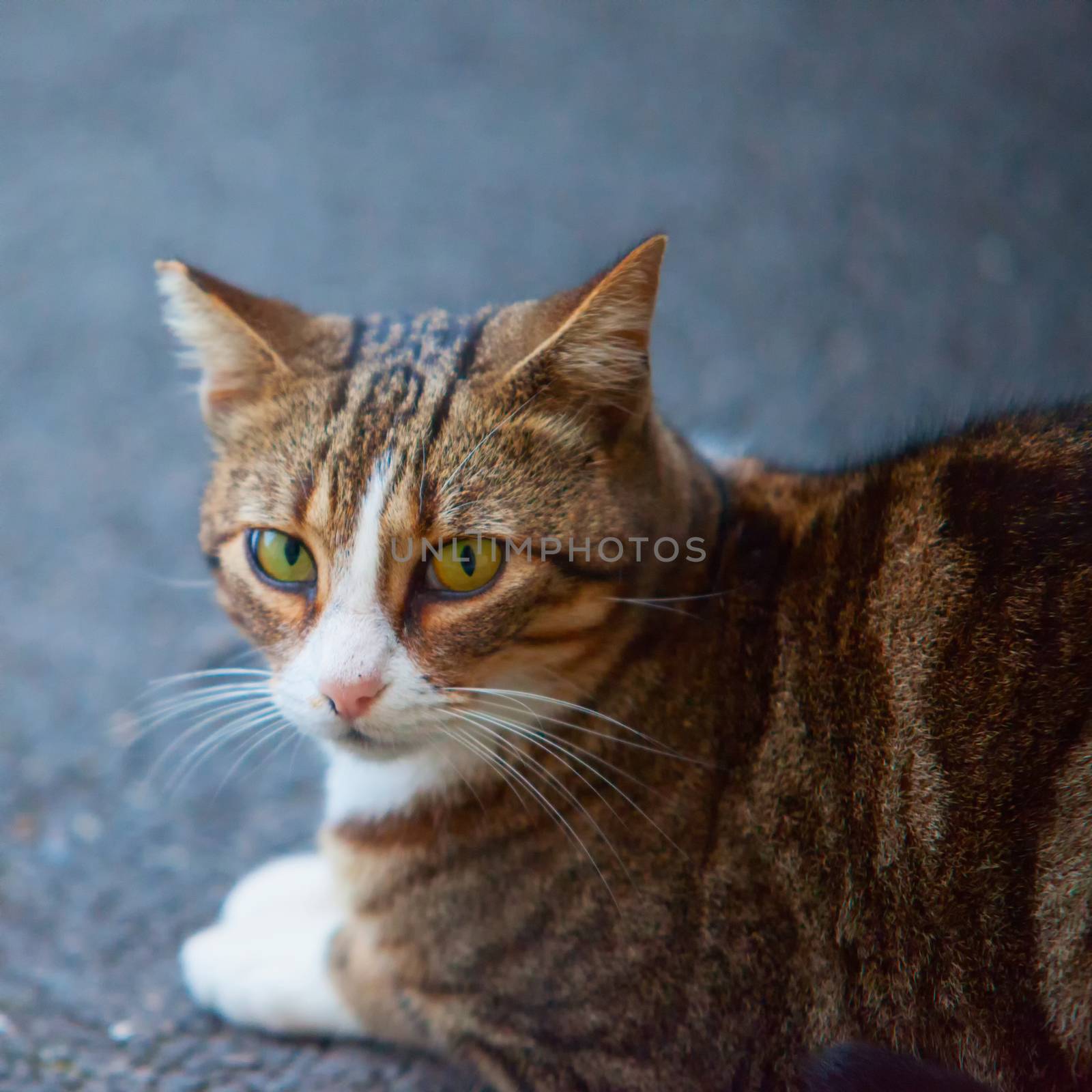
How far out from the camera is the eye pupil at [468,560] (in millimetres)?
1519

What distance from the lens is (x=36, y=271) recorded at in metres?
3.73

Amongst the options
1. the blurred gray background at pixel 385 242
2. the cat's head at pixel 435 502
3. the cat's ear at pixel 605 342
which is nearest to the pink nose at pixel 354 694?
the cat's head at pixel 435 502

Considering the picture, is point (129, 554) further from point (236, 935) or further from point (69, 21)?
point (69, 21)

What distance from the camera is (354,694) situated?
56.7 inches

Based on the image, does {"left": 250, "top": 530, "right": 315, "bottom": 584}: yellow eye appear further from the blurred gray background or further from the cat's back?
the blurred gray background

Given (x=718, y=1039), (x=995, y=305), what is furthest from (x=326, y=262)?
(x=718, y=1039)

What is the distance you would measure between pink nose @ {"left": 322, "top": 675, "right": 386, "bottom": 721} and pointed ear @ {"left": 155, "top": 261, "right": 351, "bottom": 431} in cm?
53

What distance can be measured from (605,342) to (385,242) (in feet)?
8.01

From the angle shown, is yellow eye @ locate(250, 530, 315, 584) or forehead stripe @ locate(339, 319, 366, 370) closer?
yellow eye @ locate(250, 530, 315, 584)

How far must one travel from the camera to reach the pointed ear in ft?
5.46

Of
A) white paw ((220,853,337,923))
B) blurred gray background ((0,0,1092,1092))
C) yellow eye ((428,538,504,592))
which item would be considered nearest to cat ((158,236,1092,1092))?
yellow eye ((428,538,504,592))

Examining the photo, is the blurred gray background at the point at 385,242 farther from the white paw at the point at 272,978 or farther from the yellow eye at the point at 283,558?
the yellow eye at the point at 283,558

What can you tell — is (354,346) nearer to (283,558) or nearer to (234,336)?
(234,336)

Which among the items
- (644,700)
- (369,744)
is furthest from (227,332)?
(644,700)
